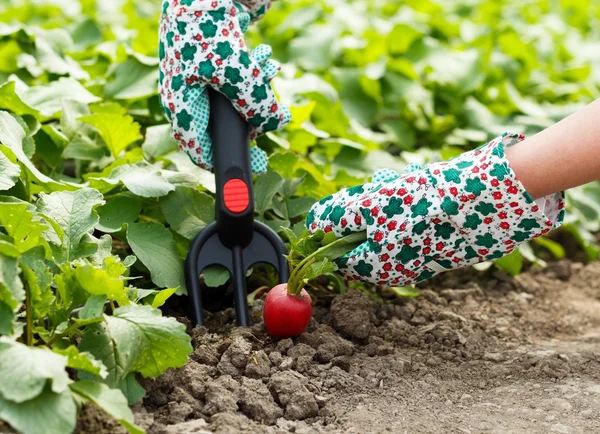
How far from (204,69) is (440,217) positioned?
2.21ft

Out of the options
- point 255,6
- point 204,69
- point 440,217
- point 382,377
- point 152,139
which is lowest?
point 382,377

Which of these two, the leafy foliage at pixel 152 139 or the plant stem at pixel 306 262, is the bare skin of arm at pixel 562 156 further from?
the leafy foliage at pixel 152 139

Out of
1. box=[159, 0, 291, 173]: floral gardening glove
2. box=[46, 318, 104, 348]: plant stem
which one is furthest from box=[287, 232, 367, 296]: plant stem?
box=[46, 318, 104, 348]: plant stem

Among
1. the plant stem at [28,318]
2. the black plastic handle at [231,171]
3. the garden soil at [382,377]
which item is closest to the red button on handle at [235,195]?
the black plastic handle at [231,171]

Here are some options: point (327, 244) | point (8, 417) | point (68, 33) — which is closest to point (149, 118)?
point (68, 33)

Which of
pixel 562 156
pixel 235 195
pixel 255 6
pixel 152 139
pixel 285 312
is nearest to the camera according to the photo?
pixel 562 156

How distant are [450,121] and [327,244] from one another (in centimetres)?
174

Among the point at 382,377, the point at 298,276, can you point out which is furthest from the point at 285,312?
the point at 382,377

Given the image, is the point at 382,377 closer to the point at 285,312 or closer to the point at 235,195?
the point at 285,312

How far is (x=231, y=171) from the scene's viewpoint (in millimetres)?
2119

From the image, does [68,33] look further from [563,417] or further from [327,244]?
[563,417]

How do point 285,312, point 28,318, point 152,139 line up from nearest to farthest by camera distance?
point 28,318 → point 285,312 → point 152,139

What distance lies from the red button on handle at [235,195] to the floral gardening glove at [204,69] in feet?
0.46

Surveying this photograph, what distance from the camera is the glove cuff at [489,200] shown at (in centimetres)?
194
